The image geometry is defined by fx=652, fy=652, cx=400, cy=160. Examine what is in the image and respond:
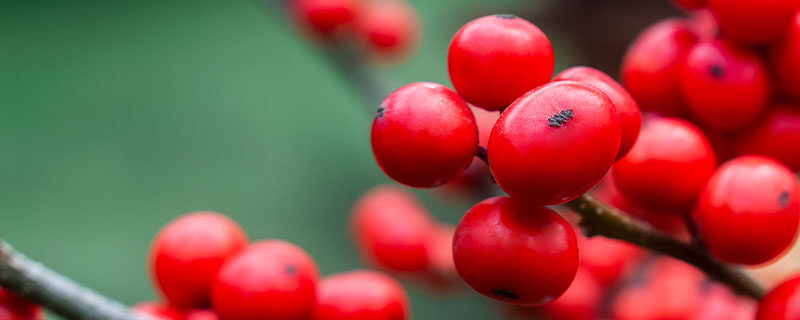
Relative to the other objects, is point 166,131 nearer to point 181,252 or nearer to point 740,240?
point 181,252

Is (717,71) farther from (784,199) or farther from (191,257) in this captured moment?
(191,257)

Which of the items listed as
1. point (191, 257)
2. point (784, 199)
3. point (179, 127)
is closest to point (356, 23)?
point (179, 127)

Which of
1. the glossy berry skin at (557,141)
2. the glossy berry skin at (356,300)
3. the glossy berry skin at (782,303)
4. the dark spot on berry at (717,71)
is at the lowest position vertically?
the glossy berry skin at (782,303)

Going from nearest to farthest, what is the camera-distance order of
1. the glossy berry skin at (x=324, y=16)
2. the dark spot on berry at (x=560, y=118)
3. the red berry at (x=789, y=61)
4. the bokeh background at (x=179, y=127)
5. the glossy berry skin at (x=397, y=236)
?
1. the dark spot on berry at (x=560, y=118)
2. the red berry at (x=789, y=61)
3. the glossy berry skin at (x=397, y=236)
4. the glossy berry skin at (x=324, y=16)
5. the bokeh background at (x=179, y=127)

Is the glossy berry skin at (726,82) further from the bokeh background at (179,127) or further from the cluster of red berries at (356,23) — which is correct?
the bokeh background at (179,127)

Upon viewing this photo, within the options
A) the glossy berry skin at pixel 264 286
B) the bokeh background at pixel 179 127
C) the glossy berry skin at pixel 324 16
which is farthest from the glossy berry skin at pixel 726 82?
the bokeh background at pixel 179 127

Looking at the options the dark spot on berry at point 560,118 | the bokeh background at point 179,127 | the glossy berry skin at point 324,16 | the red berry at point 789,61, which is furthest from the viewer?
the bokeh background at point 179,127
